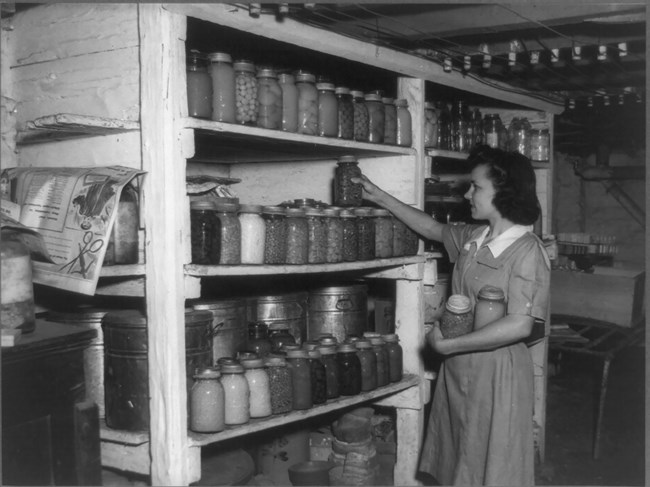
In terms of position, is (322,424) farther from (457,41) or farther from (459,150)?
(457,41)

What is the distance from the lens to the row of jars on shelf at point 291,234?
208cm

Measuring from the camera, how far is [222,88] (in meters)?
2.11

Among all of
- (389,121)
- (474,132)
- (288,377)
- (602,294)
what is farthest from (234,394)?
(602,294)

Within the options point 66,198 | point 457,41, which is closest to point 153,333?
point 66,198

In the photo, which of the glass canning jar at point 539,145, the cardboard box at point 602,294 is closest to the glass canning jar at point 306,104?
the glass canning jar at point 539,145

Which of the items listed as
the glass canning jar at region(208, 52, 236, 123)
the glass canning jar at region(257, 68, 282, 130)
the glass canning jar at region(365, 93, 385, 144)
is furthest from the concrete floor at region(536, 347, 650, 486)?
the glass canning jar at region(208, 52, 236, 123)

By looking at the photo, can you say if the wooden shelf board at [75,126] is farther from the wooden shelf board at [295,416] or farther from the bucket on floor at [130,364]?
the wooden shelf board at [295,416]

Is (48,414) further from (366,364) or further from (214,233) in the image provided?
(366,364)

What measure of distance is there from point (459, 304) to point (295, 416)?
699 millimetres

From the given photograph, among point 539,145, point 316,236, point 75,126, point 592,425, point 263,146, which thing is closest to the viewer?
point 75,126

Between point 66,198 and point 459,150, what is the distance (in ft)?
6.80

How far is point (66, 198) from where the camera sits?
6.28 ft

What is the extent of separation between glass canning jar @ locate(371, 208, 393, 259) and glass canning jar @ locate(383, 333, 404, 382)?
355 millimetres

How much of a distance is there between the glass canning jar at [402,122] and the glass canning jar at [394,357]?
32.8 inches
